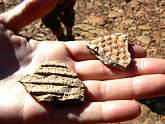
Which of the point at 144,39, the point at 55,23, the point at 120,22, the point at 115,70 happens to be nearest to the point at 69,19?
the point at 55,23

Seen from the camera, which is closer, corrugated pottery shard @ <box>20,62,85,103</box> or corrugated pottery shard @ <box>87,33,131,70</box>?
corrugated pottery shard @ <box>20,62,85,103</box>

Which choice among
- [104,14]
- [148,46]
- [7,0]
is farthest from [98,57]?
[7,0]

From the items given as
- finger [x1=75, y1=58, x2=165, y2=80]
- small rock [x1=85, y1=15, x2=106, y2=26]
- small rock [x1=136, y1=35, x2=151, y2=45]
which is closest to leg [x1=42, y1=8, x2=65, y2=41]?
small rock [x1=85, y1=15, x2=106, y2=26]

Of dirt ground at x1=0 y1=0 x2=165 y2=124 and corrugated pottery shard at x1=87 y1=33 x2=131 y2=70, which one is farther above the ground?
corrugated pottery shard at x1=87 y1=33 x2=131 y2=70

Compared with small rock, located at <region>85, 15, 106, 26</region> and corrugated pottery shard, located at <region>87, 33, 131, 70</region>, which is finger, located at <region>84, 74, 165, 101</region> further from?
small rock, located at <region>85, 15, 106, 26</region>

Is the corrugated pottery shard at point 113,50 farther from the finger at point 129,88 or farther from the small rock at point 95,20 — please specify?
the small rock at point 95,20

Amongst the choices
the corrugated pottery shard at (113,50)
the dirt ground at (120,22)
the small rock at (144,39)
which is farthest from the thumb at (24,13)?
the small rock at (144,39)

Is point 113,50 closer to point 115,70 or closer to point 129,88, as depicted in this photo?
point 115,70

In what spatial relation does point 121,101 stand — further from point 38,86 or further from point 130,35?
point 130,35
